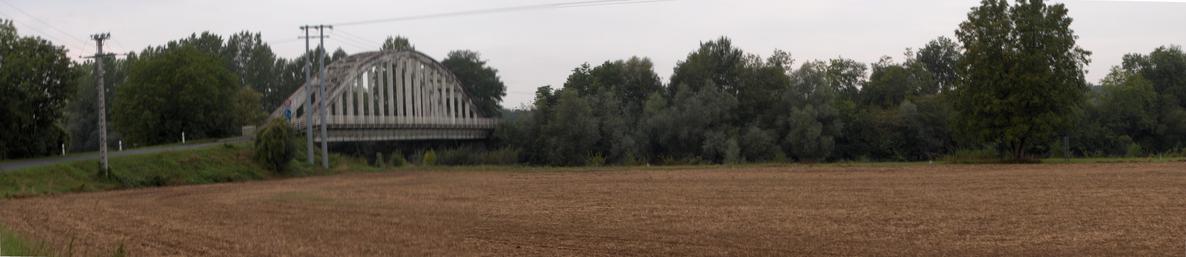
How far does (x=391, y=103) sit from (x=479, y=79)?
33.3 meters

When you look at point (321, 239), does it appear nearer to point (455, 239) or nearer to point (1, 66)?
point (455, 239)

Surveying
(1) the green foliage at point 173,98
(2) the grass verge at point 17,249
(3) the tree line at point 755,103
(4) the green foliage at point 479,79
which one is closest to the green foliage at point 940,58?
(3) the tree line at point 755,103

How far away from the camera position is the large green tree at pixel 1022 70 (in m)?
52.9

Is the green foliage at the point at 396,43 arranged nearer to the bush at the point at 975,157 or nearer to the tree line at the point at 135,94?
the tree line at the point at 135,94

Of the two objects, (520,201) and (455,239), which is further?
(520,201)

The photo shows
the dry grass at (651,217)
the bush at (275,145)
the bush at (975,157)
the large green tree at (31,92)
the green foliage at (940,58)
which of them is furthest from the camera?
the green foliage at (940,58)

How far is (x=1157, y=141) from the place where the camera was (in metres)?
83.9

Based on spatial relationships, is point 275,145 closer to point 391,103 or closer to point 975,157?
point 975,157

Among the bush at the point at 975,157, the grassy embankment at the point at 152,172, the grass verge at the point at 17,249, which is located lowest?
the grass verge at the point at 17,249

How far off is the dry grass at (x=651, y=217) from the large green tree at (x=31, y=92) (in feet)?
37.8

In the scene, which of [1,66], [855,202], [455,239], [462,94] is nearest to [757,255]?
[455,239]

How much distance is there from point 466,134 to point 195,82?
1296 inches

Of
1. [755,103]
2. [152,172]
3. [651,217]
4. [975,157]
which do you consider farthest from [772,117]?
[651,217]

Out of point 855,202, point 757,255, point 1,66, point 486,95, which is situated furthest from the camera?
point 486,95
